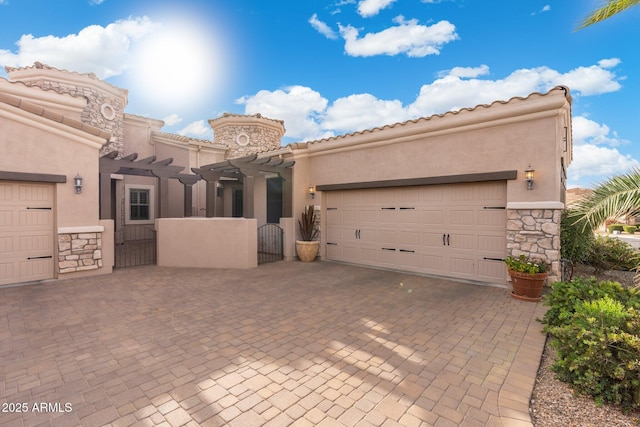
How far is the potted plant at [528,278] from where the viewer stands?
18.7 feet

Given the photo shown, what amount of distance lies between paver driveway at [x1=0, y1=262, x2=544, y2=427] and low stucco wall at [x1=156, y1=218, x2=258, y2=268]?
2278 millimetres

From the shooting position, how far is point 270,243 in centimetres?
1163

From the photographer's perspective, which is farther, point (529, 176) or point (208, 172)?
point (208, 172)

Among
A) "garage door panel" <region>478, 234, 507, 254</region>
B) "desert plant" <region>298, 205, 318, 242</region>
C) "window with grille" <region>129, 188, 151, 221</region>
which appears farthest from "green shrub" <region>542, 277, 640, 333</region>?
"window with grille" <region>129, 188, 151, 221</region>

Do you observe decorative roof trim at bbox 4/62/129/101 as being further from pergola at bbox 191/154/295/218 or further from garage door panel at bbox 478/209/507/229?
garage door panel at bbox 478/209/507/229

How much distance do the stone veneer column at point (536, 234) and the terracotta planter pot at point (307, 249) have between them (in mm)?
5508

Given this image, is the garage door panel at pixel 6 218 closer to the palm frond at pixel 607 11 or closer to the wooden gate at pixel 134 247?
the wooden gate at pixel 134 247

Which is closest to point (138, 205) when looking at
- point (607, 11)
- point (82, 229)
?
point (82, 229)

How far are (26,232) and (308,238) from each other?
7146 millimetres

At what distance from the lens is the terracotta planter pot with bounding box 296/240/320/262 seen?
31.9 ft

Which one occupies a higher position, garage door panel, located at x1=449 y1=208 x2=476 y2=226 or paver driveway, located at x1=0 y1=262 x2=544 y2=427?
garage door panel, located at x1=449 y1=208 x2=476 y2=226

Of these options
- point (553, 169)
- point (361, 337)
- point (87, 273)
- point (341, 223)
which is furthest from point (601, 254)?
point (87, 273)

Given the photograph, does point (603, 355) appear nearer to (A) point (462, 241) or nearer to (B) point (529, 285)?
(B) point (529, 285)

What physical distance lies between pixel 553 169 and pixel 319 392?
641 centimetres
